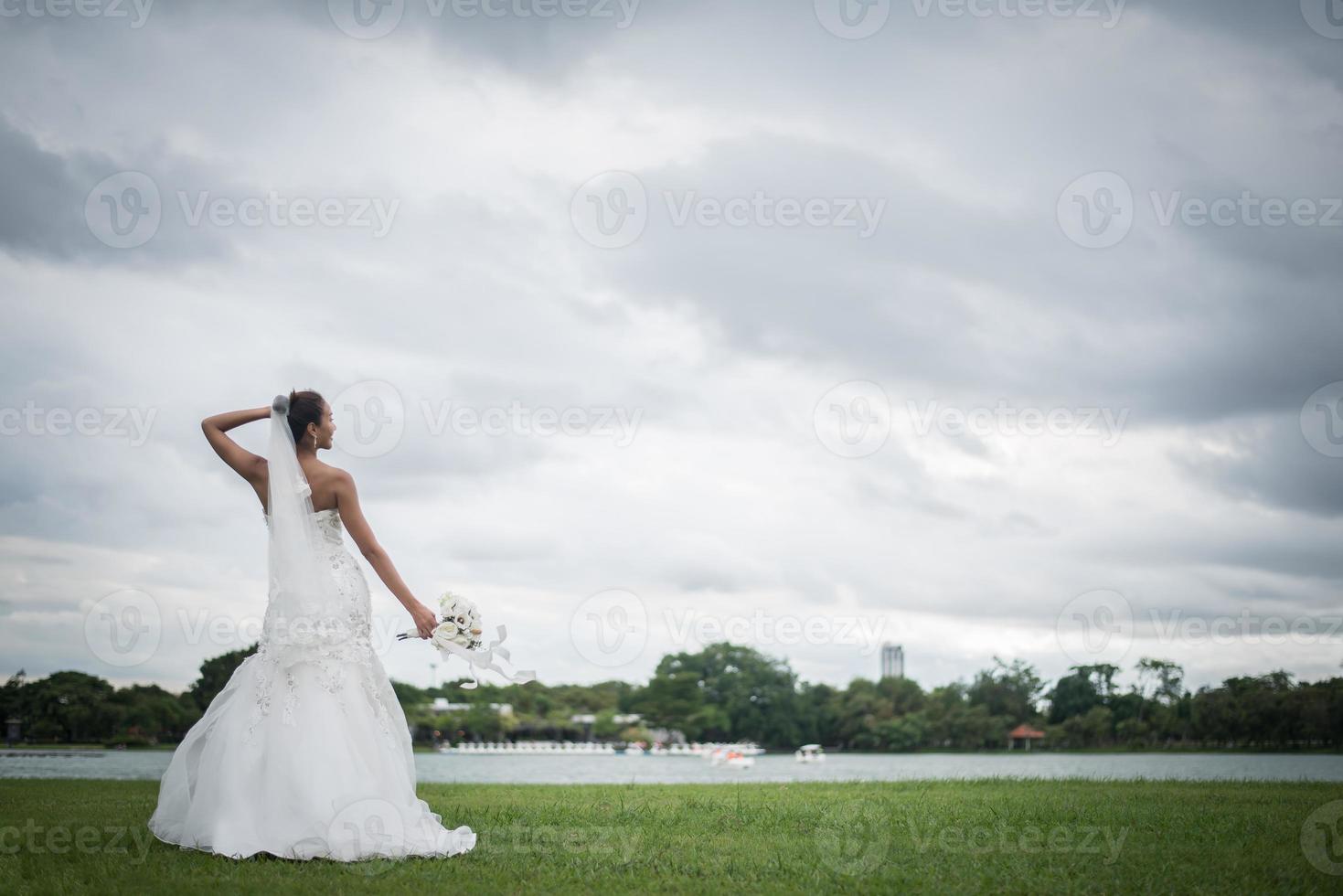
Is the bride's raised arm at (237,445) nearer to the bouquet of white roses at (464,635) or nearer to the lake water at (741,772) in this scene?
the bouquet of white roses at (464,635)

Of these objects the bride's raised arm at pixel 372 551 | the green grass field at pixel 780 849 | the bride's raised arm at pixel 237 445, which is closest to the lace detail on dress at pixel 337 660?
the bride's raised arm at pixel 372 551

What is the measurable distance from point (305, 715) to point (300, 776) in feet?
1.57

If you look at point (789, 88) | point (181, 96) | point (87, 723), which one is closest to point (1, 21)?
point (181, 96)

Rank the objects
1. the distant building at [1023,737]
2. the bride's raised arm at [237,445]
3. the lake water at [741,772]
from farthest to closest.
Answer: the distant building at [1023,737] → the lake water at [741,772] → the bride's raised arm at [237,445]

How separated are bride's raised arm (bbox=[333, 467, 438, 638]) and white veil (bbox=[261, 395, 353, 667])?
0.92 ft

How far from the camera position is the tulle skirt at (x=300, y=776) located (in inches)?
266

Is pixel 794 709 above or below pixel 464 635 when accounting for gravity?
below

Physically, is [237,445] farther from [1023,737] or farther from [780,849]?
[1023,737]

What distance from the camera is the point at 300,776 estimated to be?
6898mm

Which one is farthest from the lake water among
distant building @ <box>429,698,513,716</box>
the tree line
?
distant building @ <box>429,698,513,716</box>

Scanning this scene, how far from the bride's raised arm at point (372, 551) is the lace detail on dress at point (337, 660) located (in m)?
0.19

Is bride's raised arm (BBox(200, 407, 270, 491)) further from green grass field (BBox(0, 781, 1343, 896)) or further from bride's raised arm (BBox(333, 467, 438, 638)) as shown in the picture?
green grass field (BBox(0, 781, 1343, 896))

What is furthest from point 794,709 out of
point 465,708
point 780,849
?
point 780,849

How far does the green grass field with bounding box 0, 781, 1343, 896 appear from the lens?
5.89m
